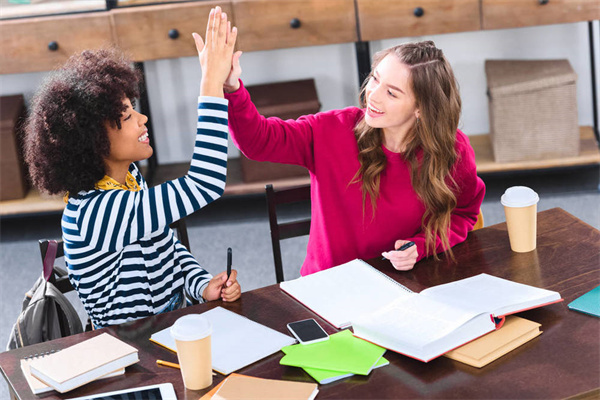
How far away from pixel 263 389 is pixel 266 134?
72cm

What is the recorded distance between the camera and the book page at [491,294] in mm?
1496

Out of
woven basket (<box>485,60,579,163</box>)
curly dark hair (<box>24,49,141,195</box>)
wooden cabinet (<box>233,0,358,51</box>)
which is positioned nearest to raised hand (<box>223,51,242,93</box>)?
curly dark hair (<box>24,49,141,195</box>)

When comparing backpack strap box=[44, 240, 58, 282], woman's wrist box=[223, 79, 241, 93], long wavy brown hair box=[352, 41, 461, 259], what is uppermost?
woman's wrist box=[223, 79, 241, 93]

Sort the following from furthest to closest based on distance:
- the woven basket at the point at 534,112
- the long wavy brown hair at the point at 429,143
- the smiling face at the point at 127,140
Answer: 1. the woven basket at the point at 534,112
2. the long wavy brown hair at the point at 429,143
3. the smiling face at the point at 127,140

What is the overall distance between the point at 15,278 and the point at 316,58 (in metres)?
1.76

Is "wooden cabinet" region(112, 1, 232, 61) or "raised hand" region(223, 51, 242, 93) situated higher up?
"wooden cabinet" region(112, 1, 232, 61)

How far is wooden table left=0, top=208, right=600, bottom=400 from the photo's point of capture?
1.32 meters

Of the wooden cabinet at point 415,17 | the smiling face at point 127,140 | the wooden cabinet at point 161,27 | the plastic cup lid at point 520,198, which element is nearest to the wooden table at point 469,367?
the plastic cup lid at point 520,198

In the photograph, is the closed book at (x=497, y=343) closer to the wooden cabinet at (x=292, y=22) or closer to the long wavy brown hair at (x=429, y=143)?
the long wavy brown hair at (x=429, y=143)

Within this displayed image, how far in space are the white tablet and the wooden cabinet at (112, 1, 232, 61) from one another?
2237mm

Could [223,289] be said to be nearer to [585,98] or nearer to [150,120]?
[150,120]

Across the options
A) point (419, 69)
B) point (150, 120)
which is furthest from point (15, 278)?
point (419, 69)

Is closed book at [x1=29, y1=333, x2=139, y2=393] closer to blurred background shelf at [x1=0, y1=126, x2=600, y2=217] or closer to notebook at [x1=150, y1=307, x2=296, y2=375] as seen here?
notebook at [x1=150, y1=307, x2=296, y2=375]

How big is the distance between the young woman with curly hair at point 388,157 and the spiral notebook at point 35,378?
65 centimetres
